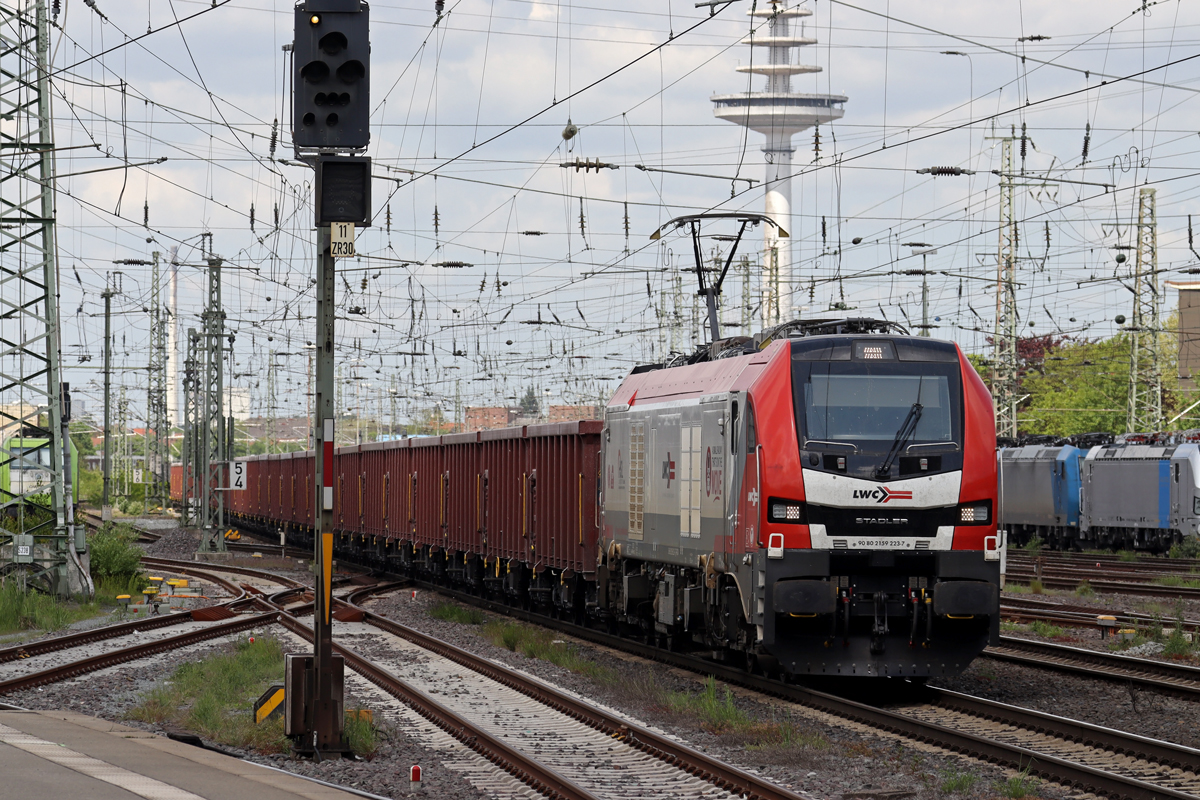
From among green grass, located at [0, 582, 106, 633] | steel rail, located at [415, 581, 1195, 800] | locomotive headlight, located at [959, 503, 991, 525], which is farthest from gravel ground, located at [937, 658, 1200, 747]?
green grass, located at [0, 582, 106, 633]

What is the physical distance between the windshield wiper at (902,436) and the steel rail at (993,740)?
221cm

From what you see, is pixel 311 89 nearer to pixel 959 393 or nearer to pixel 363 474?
pixel 959 393

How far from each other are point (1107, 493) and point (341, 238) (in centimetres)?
3638

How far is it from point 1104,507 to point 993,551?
32.1m

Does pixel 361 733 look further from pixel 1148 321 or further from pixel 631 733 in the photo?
pixel 1148 321

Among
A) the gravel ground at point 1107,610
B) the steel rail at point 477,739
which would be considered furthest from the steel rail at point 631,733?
the gravel ground at point 1107,610

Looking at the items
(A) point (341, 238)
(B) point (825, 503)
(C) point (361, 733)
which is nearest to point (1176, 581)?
(B) point (825, 503)

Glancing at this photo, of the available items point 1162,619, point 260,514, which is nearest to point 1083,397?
point 260,514

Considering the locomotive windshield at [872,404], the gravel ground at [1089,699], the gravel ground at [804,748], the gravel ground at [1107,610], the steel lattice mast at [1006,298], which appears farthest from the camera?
the steel lattice mast at [1006,298]

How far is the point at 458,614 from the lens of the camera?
25547mm

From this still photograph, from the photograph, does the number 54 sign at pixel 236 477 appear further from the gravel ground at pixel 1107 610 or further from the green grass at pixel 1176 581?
the green grass at pixel 1176 581

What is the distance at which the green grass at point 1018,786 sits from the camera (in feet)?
32.9

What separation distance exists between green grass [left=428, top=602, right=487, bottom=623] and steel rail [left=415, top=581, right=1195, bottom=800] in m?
7.88

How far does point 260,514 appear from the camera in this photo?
5962cm
